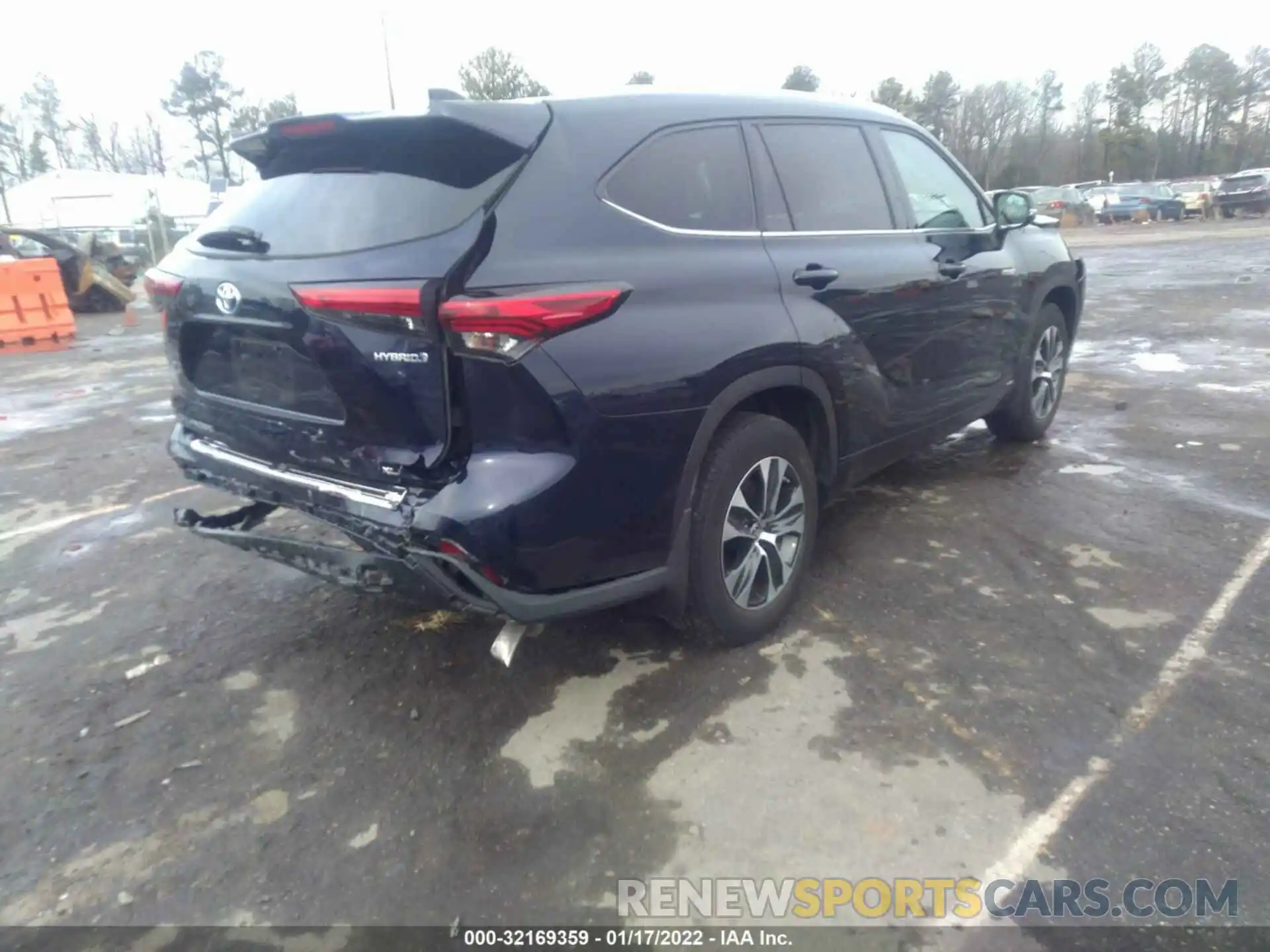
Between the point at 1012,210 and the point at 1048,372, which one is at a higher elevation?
the point at 1012,210

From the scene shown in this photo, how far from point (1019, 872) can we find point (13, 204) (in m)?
55.9

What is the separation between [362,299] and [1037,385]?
442 cm

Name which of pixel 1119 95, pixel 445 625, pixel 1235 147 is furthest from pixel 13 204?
pixel 1235 147

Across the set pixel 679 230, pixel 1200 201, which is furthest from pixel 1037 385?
pixel 1200 201

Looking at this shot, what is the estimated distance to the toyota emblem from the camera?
2969mm

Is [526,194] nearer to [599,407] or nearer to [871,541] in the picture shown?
[599,407]

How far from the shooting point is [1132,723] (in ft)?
9.72

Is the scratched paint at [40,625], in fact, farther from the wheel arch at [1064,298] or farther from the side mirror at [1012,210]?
the wheel arch at [1064,298]

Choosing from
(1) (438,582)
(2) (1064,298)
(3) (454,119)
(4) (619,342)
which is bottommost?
(1) (438,582)

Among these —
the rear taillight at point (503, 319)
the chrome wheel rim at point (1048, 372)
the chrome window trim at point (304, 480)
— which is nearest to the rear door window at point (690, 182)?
the rear taillight at point (503, 319)

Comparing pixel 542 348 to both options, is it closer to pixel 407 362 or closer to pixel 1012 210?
pixel 407 362

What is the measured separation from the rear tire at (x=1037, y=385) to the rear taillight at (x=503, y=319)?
3.58 m

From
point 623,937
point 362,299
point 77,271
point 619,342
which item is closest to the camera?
point 623,937

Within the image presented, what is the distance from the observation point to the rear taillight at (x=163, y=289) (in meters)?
3.25
